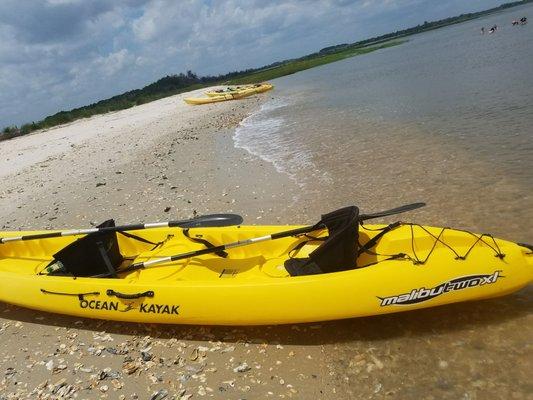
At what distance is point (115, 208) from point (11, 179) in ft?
30.0

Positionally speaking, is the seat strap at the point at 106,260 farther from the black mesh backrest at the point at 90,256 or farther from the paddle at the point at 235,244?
the paddle at the point at 235,244

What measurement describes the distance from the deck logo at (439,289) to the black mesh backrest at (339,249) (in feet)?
2.01

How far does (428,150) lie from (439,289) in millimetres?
7545

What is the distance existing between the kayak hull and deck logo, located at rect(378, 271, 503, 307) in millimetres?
10

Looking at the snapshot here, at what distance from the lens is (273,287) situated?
4609 millimetres

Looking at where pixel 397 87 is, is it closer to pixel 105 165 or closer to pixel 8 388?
pixel 105 165

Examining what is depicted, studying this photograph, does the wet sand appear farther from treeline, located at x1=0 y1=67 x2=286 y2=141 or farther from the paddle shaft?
treeline, located at x1=0 y1=67 x2=286 y2=141

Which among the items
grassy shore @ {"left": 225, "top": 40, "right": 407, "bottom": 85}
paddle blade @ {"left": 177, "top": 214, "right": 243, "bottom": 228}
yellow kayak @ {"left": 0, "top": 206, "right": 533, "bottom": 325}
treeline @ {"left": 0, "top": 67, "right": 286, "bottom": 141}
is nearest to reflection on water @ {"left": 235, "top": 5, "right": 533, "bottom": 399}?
yellow kayak @ {"left": 0, "top": 206, "right": 533, "bottom": 325}

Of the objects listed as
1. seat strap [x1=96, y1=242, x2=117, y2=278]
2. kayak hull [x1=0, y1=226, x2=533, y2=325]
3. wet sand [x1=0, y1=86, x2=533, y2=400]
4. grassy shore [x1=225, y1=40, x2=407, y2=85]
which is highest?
grassy shore [x1=225, y1=40, x2=407, y2=85]

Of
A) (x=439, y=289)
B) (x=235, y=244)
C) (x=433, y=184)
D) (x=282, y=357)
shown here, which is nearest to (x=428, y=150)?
(x=433, y=184)

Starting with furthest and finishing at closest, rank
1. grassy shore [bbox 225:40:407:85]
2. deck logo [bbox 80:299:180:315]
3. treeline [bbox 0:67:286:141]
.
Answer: grassy shore [bbox 225:40:407:85] → treeline [bbox 0:67:286:141] → deck logo [bbox 80:299:180:315]

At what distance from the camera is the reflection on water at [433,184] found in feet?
13.4

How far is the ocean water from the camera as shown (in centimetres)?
743

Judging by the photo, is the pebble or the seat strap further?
the seat strap
